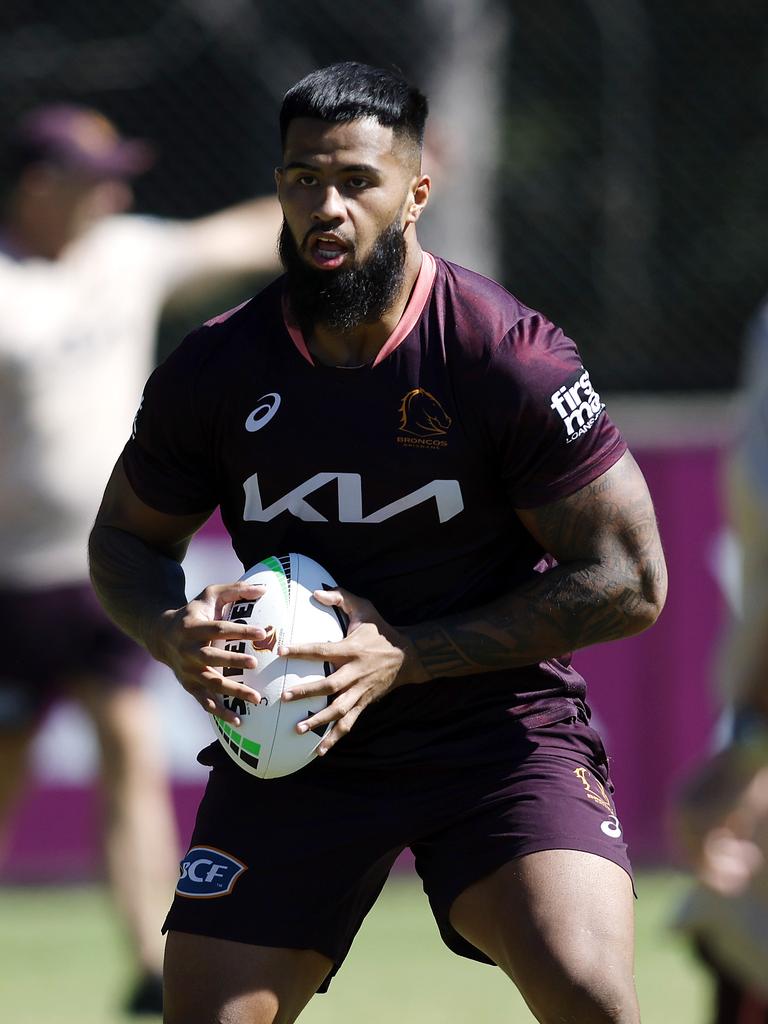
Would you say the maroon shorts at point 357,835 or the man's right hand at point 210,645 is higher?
the man's right hand at point 210,645

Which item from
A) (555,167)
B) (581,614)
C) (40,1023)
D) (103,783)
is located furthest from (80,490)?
(555,167)

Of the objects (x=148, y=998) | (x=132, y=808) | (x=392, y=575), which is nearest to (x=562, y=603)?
(x=392, y=575)

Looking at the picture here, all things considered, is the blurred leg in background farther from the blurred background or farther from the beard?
the beard

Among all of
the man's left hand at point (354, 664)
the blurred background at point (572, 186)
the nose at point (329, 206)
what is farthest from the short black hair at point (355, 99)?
the blurred background at point (572, 186)

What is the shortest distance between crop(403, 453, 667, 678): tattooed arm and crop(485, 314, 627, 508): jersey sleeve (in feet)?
0.13

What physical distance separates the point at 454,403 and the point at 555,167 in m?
9.48

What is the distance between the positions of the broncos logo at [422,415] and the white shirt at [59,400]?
3.29 meters

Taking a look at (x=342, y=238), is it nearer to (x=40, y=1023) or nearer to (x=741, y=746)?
(x=741, y=746)

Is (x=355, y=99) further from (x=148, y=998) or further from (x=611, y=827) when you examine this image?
(x=148, y=998)

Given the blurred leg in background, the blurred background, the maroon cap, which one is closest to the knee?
the blurred leg in background

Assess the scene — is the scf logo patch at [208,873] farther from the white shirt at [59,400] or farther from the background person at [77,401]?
the white shirt at [59,400]

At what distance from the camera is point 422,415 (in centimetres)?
379

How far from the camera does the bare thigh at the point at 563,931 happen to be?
11.8 ft

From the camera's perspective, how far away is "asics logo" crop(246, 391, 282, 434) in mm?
3846
